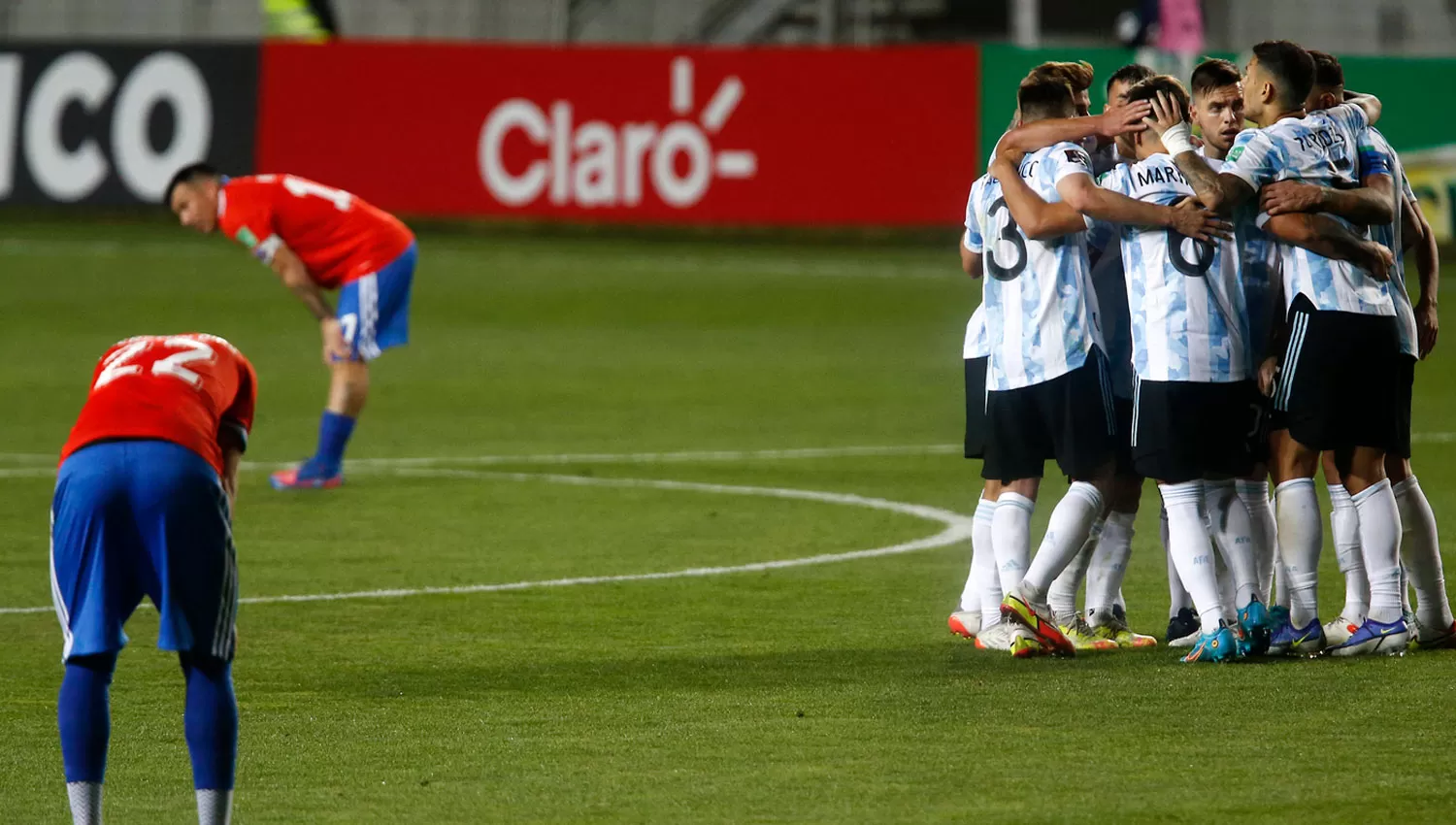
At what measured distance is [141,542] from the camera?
204 inches

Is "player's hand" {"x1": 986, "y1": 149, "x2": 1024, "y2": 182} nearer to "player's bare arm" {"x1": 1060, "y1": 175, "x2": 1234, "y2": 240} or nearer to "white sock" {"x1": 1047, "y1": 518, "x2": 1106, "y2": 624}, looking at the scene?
"player's bare arm" {"x1": 1060, "y1": 175, "x2": 1234, "y2": 240}

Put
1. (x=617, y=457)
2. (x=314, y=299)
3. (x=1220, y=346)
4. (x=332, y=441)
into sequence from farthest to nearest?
(x=617, y=457), (x=314, y=299), (x=332, y=441), (x=1220, y=346)

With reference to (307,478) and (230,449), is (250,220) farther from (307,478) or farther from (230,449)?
(230,449)

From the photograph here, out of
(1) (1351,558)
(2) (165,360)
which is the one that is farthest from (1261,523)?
(2) (165,360)

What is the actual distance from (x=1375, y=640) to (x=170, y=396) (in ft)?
13.3

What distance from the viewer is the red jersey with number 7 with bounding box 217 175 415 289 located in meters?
12.6

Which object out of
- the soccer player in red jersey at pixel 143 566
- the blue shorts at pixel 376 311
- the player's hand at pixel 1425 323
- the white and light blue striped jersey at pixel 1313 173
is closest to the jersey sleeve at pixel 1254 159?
the white and light blue striped jersey at pixel 1313 173

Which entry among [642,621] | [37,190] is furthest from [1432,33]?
[642,621]

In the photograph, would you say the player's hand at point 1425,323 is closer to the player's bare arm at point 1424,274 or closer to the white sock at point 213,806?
the player's bare arm at point 1424,274

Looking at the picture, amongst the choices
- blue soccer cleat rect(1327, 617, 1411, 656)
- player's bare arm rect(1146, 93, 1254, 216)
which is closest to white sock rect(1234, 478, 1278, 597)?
blue soccer cleat rect(1327, 617, 1411, 656)

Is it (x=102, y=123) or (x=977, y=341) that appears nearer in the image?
(x=977, y=341)

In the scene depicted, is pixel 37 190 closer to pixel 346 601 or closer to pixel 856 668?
pixel 346 601

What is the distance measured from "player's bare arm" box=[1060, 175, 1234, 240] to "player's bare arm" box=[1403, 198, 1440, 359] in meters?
0.96

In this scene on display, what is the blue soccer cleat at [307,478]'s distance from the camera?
12.3m
